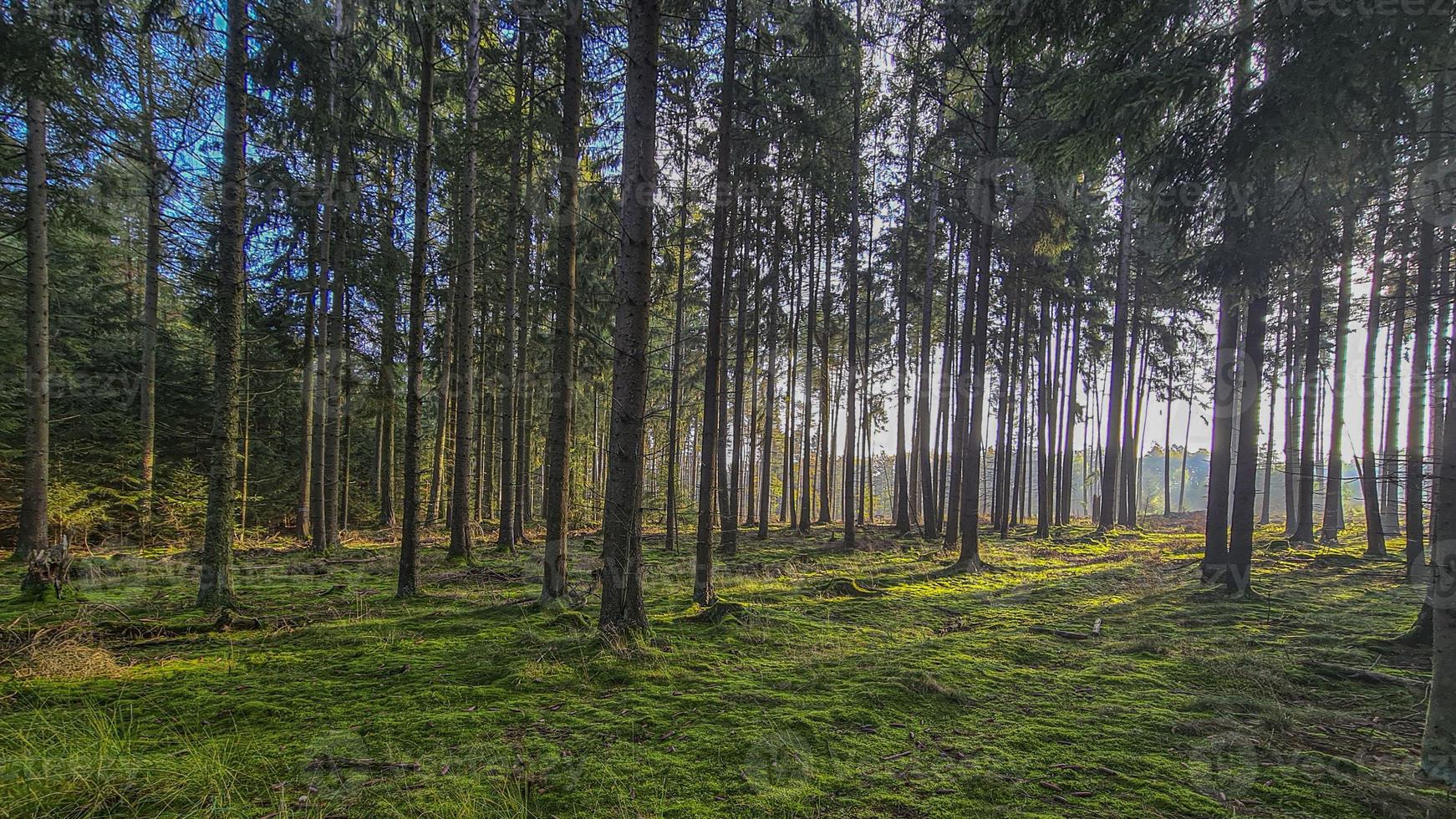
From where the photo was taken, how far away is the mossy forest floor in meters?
2.77

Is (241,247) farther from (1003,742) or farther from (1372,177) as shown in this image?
(1372,177)

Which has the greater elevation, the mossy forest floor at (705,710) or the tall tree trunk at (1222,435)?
the tall tree trunk at (1222,435)

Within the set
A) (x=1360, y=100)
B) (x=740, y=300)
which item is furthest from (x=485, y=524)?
(x=1360, y=100)

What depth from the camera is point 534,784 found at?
2879mm

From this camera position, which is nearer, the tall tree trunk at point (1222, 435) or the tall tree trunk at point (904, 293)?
the tall tree trunk at point (1222, 435)

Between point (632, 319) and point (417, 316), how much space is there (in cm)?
376

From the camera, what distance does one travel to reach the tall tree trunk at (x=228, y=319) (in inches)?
239

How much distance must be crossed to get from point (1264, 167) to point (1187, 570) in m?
8.72

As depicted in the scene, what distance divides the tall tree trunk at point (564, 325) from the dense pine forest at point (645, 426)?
0.08 meters

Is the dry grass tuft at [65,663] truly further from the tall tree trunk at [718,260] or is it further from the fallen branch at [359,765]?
the tall tree trunk at [718,260]

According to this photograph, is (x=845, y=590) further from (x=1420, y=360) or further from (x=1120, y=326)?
(x=1120, y=326)
